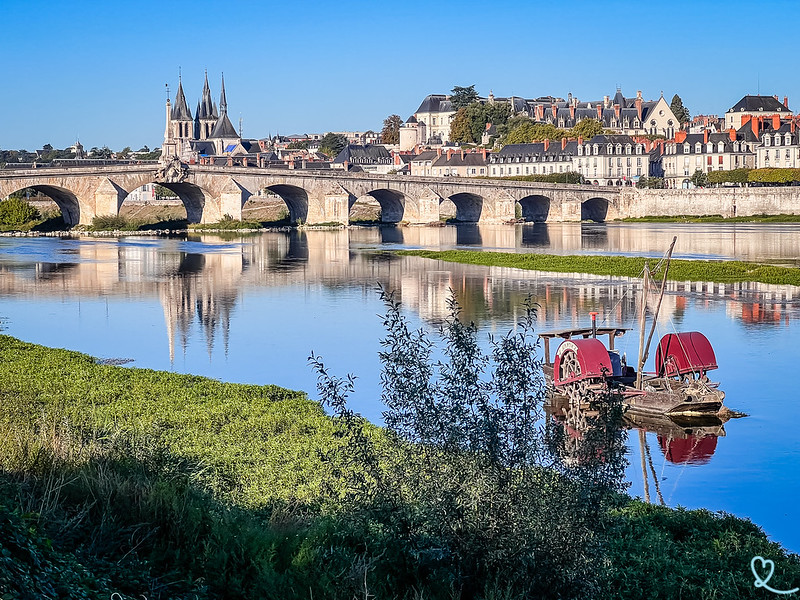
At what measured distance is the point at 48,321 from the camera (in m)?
23.5

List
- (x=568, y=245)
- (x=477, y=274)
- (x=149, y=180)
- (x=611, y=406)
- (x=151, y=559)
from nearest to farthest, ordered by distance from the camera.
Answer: (x=151, y=559), (x=611, y=406), (x=477, y=274), (x=568, y=245), (x=149, y=180)

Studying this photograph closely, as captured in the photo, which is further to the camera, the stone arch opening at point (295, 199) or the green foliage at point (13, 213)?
the stone arch opening at point (295, 199)

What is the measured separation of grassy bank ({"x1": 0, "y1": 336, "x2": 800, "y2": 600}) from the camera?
584 cm

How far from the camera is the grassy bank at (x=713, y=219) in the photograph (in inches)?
2483

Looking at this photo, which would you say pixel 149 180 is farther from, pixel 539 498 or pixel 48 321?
pixel 539 498

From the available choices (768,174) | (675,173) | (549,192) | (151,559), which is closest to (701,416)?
(151,559)

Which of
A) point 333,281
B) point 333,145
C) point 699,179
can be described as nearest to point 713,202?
point 699,179

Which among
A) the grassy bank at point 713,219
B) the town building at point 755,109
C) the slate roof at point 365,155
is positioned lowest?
the grassy bank at point 713,219

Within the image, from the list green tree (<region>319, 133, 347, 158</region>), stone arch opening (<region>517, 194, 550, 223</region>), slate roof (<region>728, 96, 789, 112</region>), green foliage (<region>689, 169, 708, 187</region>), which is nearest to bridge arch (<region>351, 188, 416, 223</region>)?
stone arch opening (<region>517, 194, 550, 223</region>)

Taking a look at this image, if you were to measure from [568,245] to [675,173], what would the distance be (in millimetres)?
39895

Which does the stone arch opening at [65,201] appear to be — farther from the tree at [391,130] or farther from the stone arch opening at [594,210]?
the tree at [391,130]

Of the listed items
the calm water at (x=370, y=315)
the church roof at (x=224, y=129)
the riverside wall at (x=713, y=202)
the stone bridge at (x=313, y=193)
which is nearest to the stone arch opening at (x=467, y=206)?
the stone bridge at (x=313, y=193)

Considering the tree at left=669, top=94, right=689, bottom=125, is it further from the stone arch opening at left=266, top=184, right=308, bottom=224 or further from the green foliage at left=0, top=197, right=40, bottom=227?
the green foliage at left=0, top=197, right=40, bottom=227

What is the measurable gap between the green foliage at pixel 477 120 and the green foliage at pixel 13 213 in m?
53.4
